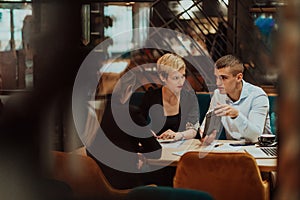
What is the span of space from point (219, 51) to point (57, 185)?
55.8 inches

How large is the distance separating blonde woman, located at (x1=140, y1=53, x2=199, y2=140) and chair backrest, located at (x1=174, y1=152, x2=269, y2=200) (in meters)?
0.59

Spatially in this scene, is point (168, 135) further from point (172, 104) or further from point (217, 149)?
point (217, 149)

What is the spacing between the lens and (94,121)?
1.53 m

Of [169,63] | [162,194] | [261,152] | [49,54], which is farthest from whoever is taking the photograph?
[169,63]

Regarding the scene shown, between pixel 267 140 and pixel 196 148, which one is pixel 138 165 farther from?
pixel 267 140

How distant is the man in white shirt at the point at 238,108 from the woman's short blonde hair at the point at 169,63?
20 cm

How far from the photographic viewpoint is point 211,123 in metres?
2.60

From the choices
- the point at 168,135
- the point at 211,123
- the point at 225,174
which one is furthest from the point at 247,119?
the point at 225,174

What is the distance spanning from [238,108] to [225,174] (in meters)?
0.67

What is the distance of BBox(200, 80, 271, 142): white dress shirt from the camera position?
243cm

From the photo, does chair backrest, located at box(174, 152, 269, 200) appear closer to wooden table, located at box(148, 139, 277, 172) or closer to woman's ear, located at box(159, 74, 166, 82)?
wooden table, located at box(148, 139, 277, 172)

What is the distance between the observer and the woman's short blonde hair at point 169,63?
2.48m

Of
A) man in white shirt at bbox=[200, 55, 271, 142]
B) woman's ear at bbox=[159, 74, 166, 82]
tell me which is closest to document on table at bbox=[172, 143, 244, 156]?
man in white shirt at bbox=[200, 55, 271, 142]

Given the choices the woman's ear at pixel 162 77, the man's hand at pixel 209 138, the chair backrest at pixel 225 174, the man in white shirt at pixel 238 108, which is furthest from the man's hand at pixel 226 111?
the chair backrest at pixel 225 174
